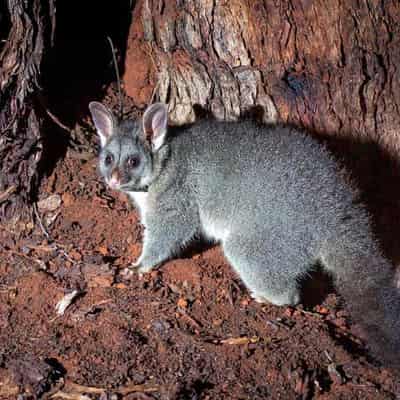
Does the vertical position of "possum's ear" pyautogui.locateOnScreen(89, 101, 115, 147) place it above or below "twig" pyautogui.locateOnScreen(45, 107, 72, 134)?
above

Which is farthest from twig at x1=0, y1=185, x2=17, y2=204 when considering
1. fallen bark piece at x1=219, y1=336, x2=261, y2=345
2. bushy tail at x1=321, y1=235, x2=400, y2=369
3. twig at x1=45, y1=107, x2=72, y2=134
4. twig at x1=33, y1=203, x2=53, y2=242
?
bushy tail at x1=321, y1=235, x2=400, y2=369

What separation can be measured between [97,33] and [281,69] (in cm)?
291

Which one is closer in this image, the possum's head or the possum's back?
the possum's back

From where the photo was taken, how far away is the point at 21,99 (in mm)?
6027

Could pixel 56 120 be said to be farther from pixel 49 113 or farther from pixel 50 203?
pixel 50 203

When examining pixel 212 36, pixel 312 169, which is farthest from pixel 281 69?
pixel 312 169

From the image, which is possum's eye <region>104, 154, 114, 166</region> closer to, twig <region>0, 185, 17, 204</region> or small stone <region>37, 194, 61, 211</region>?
small stone <region>37, 194, 61, 211</region>

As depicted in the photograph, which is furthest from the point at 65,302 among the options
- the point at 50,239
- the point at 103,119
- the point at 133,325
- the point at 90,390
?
the point at 103,119

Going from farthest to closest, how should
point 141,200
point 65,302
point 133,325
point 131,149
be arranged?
point 141,200 < point 131,149 < point 65,302 < point 133,325

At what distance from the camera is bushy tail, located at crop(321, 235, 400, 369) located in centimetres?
464

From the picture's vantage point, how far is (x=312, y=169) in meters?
5.33

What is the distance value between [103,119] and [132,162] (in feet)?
1.82

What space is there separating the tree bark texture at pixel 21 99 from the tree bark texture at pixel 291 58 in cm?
112

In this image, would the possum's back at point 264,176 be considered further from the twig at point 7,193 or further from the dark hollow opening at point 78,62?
the twig at point 7,193
